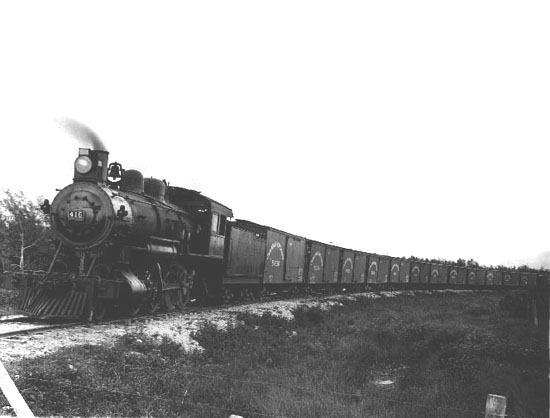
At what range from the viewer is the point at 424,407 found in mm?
6348

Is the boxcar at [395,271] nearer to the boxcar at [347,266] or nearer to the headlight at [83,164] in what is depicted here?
the boxcar at [347,266]

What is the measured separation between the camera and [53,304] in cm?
950

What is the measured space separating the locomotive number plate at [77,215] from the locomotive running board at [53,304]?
1419 mm

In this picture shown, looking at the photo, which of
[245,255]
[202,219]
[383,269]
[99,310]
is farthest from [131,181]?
[383,269]

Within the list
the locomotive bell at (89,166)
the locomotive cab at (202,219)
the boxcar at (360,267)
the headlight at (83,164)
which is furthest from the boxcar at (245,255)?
the boxcar at (360,267)

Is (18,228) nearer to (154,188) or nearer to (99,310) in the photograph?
(154,188)

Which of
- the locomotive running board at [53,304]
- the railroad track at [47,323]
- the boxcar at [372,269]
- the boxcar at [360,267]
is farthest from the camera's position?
the boxcar at [372,269]

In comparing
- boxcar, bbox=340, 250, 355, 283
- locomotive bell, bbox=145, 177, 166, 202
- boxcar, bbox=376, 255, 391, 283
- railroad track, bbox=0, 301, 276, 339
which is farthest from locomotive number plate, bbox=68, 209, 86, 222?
boxcar, bbox=376, 255, 391, 283

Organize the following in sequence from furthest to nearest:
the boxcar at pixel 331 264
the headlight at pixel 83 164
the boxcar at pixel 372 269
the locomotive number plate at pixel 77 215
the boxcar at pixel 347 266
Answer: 1. the boxcar at pixel 372 269
2. the boxcar at pixel 347 266
3. the boxcar at pixel 331 264
4. the headlight at pixel 83 164
5. the locomotive number plate at pixel 77 215

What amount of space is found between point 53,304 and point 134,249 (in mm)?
1883

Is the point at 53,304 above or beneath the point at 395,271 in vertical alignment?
beneath

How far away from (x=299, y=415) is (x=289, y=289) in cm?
1807

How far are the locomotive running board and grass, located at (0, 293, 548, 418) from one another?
80.2 inches

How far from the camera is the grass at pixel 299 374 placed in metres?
5.50
